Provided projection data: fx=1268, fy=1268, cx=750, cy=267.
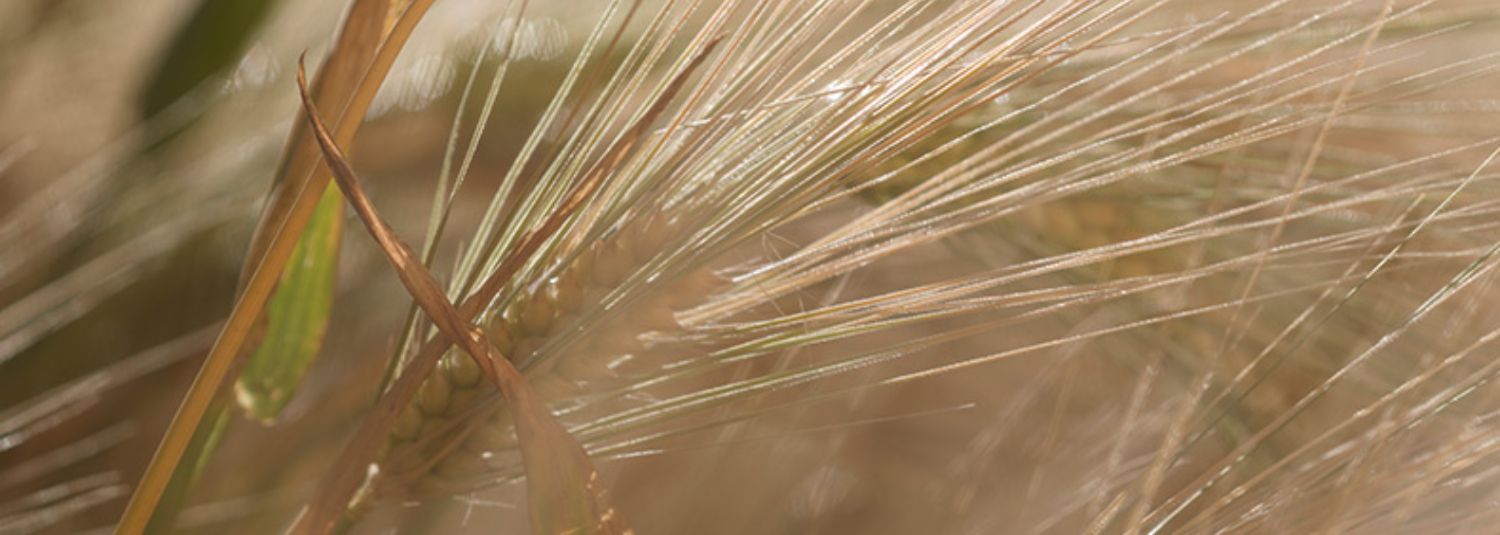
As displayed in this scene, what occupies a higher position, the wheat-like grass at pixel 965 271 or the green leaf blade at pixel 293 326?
the green leaf blade at pixel 293 326

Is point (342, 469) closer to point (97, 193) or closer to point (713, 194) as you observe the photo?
point (713, 194)

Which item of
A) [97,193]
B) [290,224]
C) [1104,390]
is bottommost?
[1104,390]

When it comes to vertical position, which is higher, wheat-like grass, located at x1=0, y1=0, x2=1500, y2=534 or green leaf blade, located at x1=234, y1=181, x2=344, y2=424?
green leaf blade, located at x1=234, y1=181, x2=344, y2=424

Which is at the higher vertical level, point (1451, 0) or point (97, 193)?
point (97, 193)

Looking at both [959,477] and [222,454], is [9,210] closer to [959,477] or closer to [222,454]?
[222,454]

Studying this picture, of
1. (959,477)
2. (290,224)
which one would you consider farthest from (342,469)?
(959,477)

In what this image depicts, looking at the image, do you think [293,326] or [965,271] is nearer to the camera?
[293,326]

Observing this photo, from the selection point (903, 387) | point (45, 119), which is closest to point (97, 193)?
point (45, 119)

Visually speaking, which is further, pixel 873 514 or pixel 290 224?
pixel 873 514

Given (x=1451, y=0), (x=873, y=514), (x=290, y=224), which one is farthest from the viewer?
(x=873, y=514)

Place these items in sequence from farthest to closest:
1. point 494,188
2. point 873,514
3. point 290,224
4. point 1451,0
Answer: point 873,514
point 494,188
point 1451,0
point 290,224
